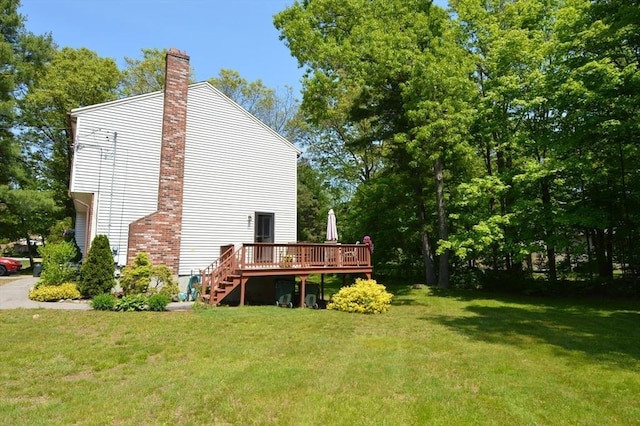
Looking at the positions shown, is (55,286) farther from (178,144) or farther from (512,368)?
(512,368)

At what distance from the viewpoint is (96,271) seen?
12469 millimetres

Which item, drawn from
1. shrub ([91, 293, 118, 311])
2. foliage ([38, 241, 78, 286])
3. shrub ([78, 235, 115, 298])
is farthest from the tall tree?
foliage ([38, 241, 78, 286])

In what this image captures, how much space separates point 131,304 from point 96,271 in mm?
2571

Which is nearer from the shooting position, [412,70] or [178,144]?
[178,144]

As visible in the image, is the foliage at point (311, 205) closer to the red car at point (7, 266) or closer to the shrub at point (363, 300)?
the shrub at point (363, 300)

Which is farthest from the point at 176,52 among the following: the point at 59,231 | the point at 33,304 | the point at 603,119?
the point at 59,231

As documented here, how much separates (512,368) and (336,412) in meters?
3.39

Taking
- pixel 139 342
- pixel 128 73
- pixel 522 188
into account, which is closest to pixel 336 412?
pixel 139 342

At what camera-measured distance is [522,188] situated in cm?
1738

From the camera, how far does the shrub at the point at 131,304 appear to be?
10.7 metres

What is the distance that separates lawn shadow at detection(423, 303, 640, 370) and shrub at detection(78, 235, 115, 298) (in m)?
10.3

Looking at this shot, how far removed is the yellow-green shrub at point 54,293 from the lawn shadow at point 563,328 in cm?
1106

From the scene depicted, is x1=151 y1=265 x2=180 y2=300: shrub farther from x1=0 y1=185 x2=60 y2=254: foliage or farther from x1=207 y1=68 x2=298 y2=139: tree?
x1=207 y1=68 x2=298 y2=139: tree

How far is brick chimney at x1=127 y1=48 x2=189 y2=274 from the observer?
44.1ft
